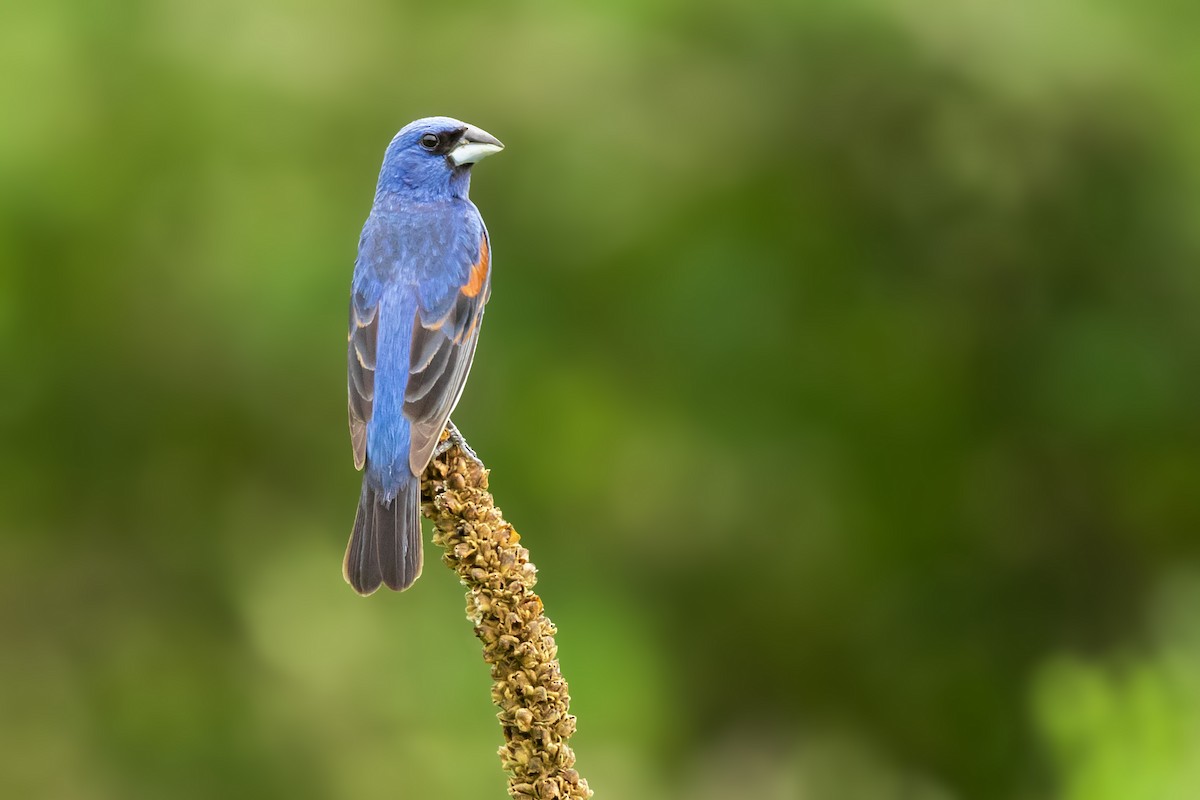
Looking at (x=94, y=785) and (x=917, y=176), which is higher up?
(x=917, y=176)

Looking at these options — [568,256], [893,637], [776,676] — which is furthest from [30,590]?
[893,637]

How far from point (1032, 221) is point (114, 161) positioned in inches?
183

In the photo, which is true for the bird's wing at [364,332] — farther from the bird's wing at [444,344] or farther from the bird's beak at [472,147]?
the bird's beak at [472,147]

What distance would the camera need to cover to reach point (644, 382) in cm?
754

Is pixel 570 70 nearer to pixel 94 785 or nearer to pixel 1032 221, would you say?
pixel 1032 221

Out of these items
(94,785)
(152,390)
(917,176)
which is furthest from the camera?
(917,176)

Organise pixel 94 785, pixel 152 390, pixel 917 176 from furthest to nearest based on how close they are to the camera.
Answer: pixel 917 176, pixel 152 390, pixel 94 785

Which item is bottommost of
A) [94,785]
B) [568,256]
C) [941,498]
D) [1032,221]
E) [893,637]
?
[94,785]

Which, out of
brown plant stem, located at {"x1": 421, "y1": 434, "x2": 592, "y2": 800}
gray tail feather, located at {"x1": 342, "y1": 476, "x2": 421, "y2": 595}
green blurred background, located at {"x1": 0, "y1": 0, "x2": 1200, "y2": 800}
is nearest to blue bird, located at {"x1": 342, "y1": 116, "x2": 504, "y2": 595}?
gray tail feather, located at {"x1": 342, "y1": 476, "x2": 421, "y2": 595}

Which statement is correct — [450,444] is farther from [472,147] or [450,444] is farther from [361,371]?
[472,147]

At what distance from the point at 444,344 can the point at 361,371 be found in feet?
0.97

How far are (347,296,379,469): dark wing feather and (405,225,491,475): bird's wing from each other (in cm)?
13

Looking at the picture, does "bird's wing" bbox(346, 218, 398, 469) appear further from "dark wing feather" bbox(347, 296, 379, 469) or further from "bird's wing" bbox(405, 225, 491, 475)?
"bird's wing" bbox(405, 225, 491, 475)

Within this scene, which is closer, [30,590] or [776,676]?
[30,590]
